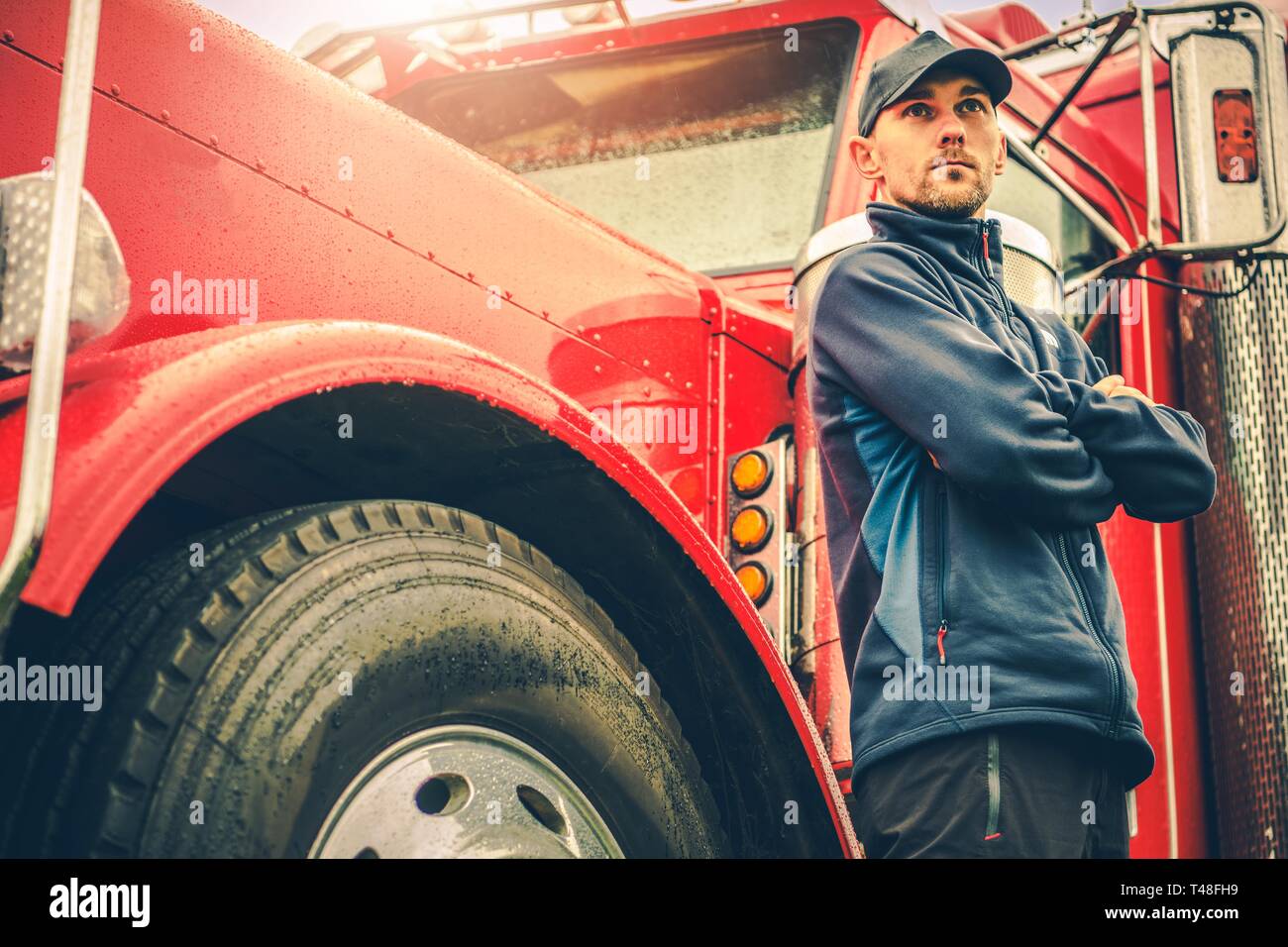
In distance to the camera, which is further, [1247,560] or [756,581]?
[1247,560]

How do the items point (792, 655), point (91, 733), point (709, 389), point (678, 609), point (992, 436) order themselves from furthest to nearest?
point (709, 389) < point (792, 655) < point (678, 609) < point (992, 436) < point (91, 733)

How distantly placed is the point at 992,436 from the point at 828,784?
57 cm

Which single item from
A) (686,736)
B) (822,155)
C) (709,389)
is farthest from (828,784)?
(822,155)

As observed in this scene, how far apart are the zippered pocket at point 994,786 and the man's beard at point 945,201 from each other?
665 mm

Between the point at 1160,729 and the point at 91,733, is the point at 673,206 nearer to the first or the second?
the point at 1160,729

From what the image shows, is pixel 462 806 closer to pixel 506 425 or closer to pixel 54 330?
pixel 506 425

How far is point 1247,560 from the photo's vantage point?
305 cm

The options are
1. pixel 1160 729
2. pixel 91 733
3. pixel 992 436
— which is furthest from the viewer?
pixel 1160 729

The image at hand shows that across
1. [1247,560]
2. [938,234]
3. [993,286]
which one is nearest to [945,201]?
[938,234]

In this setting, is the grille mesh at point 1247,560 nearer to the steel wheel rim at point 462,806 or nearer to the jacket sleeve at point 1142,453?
the jacket sleeve at point 1142,453

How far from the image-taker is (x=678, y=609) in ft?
6.35

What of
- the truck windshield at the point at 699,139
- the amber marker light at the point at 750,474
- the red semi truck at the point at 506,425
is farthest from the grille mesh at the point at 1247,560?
the amber marker light at the point at 750,474

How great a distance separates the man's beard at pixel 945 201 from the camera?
1880 mm

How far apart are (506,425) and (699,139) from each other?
162 centimetres
